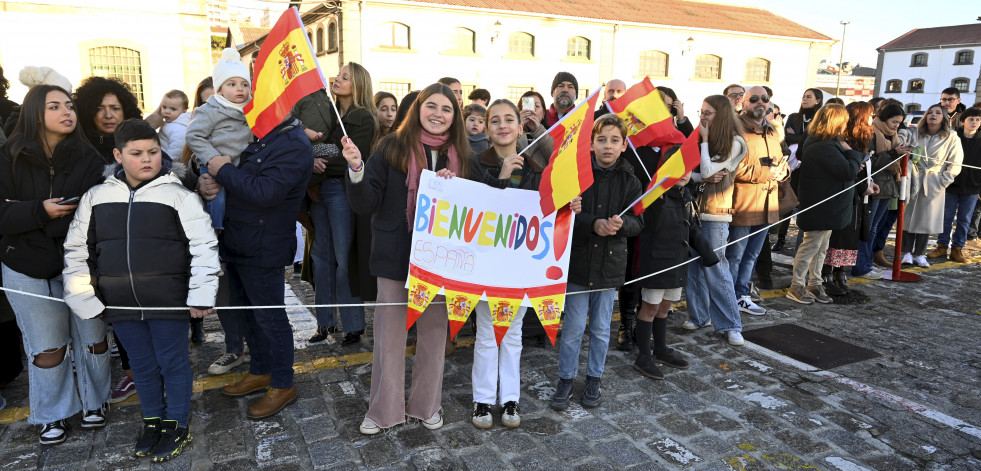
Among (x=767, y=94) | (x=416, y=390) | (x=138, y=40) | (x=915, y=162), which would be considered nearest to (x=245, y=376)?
(x=416, y=390)

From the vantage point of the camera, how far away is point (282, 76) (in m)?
3.43

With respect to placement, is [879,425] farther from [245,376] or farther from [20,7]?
[20,7]

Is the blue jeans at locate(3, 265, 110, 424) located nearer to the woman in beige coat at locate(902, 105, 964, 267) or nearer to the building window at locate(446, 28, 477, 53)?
the woman in beige coat at locate(902, 105, 964, 267)

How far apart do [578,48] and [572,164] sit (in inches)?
1182

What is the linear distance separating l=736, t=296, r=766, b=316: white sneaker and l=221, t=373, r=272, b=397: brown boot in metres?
4.60

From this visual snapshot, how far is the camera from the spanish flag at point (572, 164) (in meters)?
3.42

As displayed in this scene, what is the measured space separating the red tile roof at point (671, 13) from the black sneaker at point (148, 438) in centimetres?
2698

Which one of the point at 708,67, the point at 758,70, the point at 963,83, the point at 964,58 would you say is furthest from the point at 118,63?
→ the point at 964,58

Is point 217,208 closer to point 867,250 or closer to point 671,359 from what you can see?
point 671,359

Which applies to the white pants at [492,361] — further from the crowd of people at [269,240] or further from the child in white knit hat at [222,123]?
the child in white knit hat at [222,123]

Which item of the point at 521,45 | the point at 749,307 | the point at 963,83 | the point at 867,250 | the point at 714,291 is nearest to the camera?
the point at 714,291

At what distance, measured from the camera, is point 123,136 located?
320 cm

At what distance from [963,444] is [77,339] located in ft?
17.5

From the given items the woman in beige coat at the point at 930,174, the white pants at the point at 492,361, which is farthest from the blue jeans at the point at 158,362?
the woman in beige coat at the point at 930,174
